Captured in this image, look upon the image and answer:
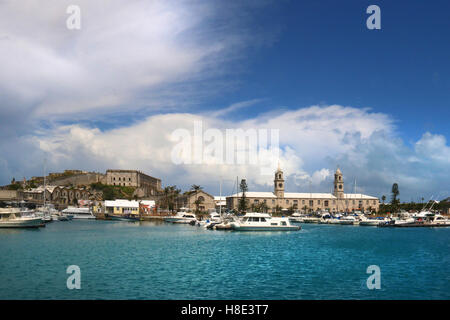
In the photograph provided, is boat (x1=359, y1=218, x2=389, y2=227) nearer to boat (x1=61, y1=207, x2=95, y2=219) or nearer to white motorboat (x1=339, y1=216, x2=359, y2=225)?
white motorboat (x1=339, y1=216, x2=359, y2=225)

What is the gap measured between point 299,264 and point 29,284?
914 inches

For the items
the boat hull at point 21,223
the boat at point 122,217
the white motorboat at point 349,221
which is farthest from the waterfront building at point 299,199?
the boat hull at point 21,223

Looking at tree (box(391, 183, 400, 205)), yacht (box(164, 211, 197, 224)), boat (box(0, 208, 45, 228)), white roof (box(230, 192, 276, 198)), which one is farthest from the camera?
white roof (box(230, 192, 276, 198))

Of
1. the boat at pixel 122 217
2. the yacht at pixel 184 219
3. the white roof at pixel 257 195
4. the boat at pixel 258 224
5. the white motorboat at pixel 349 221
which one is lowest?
the white motorboat at pixel 349 221

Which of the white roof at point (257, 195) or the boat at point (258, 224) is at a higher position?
the white roof at point (257, 195)

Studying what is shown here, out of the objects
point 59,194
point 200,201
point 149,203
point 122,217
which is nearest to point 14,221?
point 122,217

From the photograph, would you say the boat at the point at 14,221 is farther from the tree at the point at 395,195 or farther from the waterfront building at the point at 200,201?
the tree at the point at 395,195

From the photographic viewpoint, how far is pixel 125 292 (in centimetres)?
2475

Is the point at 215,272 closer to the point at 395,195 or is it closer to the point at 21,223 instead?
the point at 21,223

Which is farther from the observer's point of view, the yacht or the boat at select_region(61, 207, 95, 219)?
the boat at select_region(61, 207, 95, 219)

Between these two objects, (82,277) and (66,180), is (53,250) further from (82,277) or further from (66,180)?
(66,180)

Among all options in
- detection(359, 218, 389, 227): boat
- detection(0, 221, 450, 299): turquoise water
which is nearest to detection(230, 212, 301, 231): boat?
detection(0, 221, 450, 299): turquoise water

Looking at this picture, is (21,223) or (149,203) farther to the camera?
(149,203)
